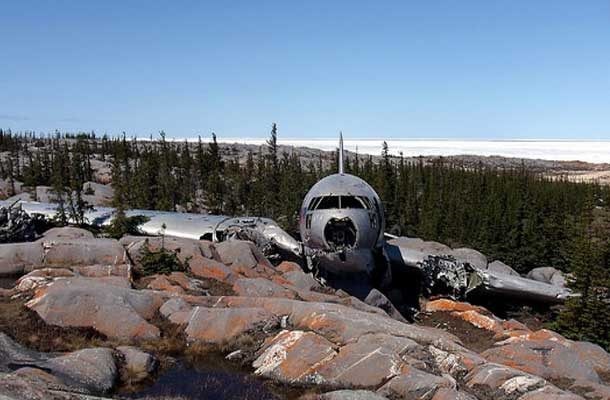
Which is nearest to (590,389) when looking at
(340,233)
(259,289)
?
(340,233)

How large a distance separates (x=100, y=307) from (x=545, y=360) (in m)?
14.9

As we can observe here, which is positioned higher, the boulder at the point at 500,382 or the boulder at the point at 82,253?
the boulder at the point at 82,253

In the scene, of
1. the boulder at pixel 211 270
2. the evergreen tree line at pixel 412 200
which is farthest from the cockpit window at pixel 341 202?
the evergreen tree line at pixel 412 200

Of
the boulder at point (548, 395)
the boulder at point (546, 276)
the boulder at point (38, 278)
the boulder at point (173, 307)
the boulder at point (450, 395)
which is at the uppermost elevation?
the boulder at point (38, 278)

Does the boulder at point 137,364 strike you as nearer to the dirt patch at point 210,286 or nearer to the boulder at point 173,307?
the boulder at point 173,307

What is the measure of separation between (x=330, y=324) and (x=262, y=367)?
103 inches

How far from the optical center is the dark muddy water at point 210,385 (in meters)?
14.1

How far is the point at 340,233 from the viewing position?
959 inches

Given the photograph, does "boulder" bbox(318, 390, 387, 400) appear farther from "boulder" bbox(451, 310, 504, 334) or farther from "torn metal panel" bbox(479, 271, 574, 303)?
"torn metal panel" bbox(479, 271, 574, 303)

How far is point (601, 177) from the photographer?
163 metres

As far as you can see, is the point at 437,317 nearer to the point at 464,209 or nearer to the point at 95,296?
the point at 95,296

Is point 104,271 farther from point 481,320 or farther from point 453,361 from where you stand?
point 481,320

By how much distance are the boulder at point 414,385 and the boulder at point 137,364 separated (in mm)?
6395

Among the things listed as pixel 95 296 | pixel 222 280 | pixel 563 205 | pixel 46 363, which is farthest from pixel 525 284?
pixel 563 205
